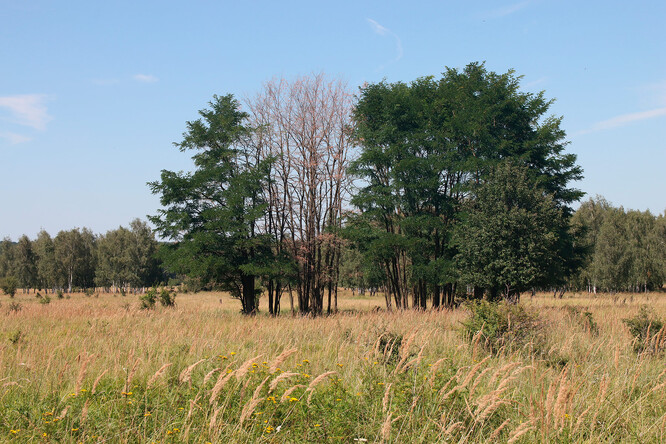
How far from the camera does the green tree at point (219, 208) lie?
2253 cm

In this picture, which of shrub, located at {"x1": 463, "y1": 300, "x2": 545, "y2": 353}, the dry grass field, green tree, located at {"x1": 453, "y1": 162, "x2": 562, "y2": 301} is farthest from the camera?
green tree, located at {"x1": 453, "y1": 162, "x2": 562, "y2": 301}

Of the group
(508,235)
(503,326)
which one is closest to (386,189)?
(508,235)

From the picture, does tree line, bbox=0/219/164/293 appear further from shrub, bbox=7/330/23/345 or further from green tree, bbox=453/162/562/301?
shrub, bbox=7/330/23/345

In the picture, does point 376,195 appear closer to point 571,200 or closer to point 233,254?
point 233,254

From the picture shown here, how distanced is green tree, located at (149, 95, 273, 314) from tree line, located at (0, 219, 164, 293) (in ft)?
157

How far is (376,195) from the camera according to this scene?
2375cm

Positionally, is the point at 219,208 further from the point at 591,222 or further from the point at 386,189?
the point at 591,222

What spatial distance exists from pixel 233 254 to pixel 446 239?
39.8 feet

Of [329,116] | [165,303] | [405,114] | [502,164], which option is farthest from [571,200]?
[165,303]

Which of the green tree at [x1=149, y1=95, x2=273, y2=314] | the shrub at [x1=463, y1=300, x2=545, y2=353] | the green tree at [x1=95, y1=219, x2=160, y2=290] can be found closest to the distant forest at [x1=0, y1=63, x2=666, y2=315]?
the green tree at [x1=149, y1=95, x2=273, y2=314]

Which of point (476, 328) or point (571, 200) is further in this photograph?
point (571, 200)

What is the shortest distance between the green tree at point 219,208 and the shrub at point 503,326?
14.9m

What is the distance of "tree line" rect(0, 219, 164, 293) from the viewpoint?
6988 centimetres

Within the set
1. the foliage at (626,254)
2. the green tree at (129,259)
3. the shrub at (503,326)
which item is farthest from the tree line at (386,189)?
the green tree at (129,259)
